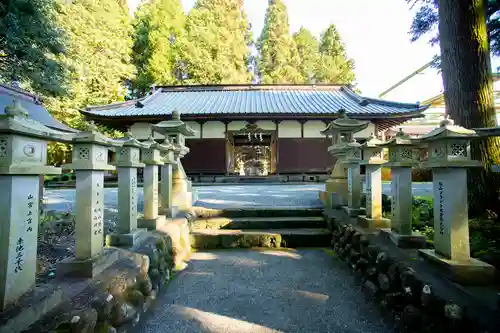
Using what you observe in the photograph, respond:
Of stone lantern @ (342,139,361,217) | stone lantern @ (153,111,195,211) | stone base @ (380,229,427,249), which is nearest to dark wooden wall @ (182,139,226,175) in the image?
stone lantern @ (153,111,195,211)

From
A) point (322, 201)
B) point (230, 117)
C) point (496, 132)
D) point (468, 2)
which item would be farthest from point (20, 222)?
point (230, 117)

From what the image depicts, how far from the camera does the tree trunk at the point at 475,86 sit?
4.12 meters

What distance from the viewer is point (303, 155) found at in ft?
45.8

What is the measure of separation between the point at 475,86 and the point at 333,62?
25007mm

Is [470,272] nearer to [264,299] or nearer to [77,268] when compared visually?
[264,299]

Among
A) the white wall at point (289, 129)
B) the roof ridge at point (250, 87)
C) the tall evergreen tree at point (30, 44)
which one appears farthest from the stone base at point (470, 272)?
the roof ridge at point (250, 87)

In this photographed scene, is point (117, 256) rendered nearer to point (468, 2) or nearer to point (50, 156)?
point (468, 2)

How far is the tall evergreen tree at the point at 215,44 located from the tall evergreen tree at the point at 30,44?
1655 centimetres

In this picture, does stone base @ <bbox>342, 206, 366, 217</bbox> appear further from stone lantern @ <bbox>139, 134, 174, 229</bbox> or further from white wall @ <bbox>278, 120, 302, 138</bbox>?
white wall @ <bbox>278, 120, 302, 138</bbox>

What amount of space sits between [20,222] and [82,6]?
1919 centimetres

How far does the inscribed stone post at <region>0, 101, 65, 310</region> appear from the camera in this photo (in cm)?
176

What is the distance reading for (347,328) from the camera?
256 cm

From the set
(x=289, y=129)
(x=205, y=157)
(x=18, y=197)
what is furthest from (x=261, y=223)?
(x=289, y=129)

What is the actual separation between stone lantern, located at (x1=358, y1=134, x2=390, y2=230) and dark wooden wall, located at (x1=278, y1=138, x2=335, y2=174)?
9665 millimetres
